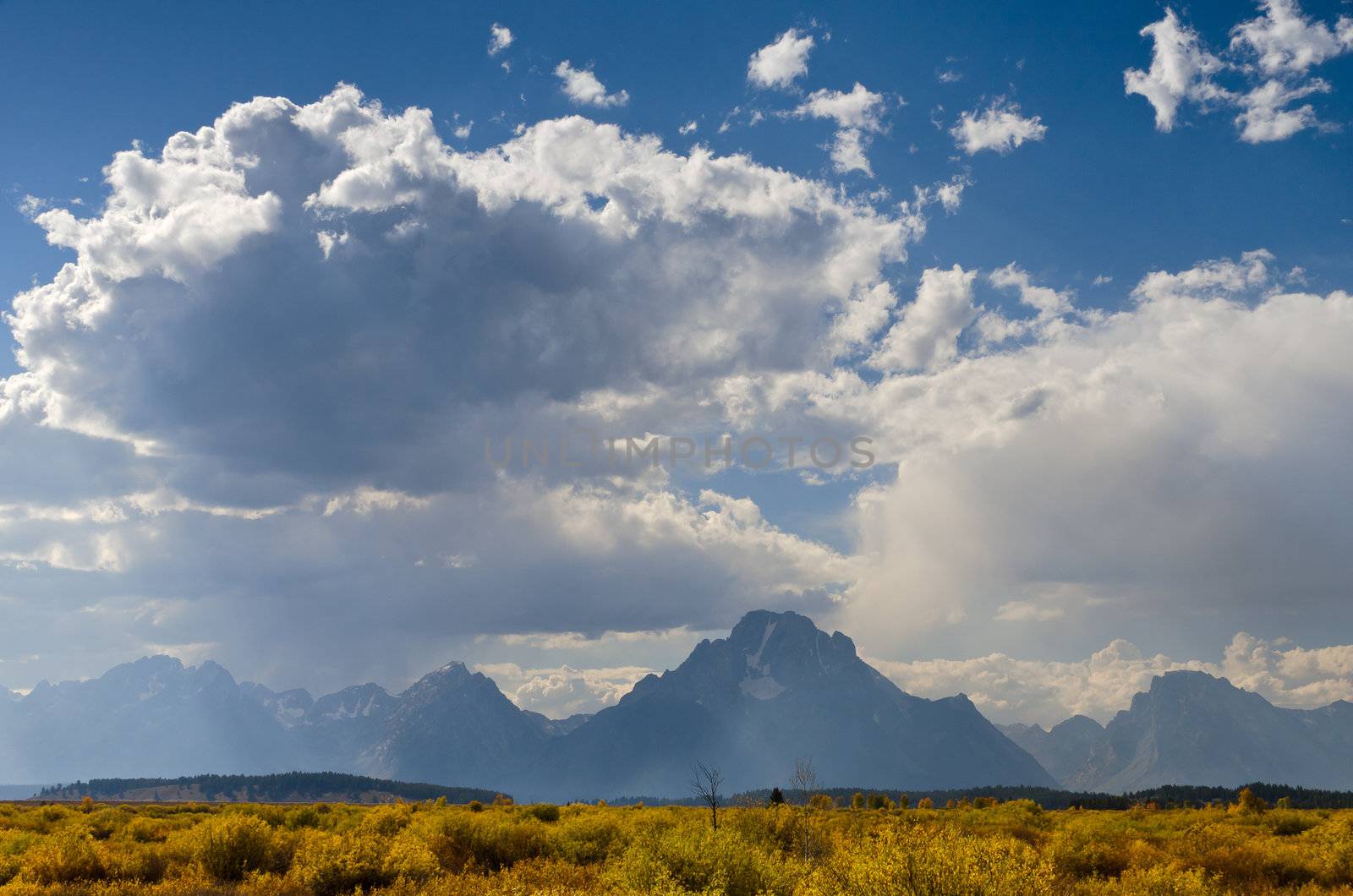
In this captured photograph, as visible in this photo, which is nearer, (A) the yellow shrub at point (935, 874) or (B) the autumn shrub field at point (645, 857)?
(A) the yellow shrub at point (935, 874)

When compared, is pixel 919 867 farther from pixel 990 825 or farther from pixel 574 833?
pixel 990 825

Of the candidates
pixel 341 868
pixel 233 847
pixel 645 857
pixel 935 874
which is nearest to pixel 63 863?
pixel 233 847

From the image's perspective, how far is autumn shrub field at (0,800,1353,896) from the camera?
672 inches

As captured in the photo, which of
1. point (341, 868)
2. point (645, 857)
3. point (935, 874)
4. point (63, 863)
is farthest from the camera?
point (63, 863)

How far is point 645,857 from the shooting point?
79.5ft

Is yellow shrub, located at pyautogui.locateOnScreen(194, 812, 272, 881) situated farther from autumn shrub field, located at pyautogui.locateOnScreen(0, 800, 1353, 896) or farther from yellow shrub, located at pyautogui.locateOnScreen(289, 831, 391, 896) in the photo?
yellow shrub, located at pyautogui.locateOnScreen(289, 831, 391, 896)

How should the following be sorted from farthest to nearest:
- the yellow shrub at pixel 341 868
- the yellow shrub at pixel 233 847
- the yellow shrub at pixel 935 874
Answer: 1. the yellow shrub at pixel 233 847
2. the yellow shrub at pixel 341 868
3. the yellow shrub at pixel 935 874

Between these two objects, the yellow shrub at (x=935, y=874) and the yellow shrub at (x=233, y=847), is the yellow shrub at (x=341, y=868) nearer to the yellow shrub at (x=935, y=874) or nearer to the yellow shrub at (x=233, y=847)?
the yellow shrub at (x=233, y=847)

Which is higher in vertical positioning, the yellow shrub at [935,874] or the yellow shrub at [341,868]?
the yellow shrub at [935,874]

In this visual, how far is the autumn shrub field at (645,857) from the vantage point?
17078 millimetres

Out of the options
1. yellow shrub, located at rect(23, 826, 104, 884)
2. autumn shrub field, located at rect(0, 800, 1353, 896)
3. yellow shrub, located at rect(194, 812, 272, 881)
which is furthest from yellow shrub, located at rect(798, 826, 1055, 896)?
yellow shrub, located at rect(23, 826, 104, 884)

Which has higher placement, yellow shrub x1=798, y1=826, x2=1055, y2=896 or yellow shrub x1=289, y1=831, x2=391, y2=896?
yellow shrub x1=798, y1=826, x2=1055, y2=896

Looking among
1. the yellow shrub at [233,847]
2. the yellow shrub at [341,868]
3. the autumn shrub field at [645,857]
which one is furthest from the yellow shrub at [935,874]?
the yellow shrub at [233,847]

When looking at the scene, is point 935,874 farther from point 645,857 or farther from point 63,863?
point 63,863
